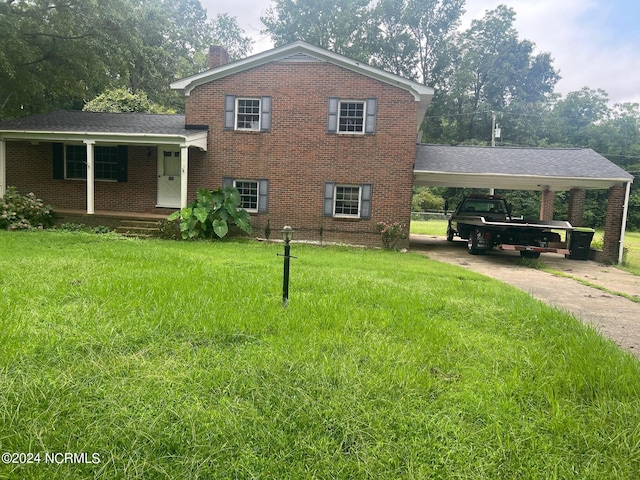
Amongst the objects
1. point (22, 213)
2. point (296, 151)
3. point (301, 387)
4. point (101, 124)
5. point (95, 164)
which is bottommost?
point (301, 387)

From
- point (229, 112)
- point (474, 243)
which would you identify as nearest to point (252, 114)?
→ point (229, 112)

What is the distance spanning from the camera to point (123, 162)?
49.3 feet

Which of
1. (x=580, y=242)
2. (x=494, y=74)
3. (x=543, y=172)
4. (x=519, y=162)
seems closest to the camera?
(x=580, y=242)

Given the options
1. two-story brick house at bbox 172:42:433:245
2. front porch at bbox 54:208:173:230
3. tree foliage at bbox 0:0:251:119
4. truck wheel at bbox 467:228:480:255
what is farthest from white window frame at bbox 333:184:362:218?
tree foliage at bbox 0:0:251:119

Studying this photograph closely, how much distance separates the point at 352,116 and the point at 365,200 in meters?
2.79

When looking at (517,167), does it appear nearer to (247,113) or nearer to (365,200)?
(365,200)

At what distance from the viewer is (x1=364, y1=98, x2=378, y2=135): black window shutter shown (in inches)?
544

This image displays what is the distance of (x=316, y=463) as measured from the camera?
2.37 meters

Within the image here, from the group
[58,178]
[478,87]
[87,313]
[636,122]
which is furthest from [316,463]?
[636,122]

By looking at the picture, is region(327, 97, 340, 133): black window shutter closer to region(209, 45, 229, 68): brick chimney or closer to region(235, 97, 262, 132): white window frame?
region(235, 97, 262, 132): white window frame

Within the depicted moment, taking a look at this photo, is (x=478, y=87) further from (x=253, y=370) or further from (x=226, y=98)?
(x=253, y=370)

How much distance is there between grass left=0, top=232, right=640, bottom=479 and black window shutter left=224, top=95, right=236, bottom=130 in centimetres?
989

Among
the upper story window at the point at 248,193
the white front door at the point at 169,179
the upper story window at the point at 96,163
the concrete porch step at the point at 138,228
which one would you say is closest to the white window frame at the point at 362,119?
the upper story window at the point at 248,193

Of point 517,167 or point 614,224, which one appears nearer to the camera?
point 614,224
